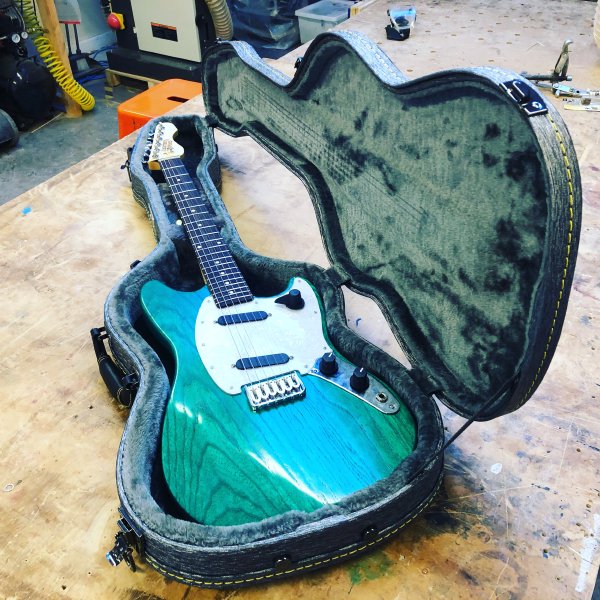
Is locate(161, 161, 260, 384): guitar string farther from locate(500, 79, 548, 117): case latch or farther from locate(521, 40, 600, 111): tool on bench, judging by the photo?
locate(521, 40, 600, 111): tool on bench

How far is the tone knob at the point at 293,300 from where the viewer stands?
43.8 inches

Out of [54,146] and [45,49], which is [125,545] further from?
[45,49]

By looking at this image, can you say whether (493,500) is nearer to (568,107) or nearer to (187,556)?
(187,556)

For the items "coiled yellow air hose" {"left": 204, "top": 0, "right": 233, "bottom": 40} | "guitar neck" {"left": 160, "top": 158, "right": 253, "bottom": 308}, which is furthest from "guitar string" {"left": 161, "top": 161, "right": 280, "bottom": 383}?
"coiled yellow air hose" {"left": 204, "top": 0, "right": 233, "bottom": 40}

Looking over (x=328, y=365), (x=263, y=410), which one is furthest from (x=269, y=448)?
(x=328, y=365)

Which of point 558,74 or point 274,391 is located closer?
point 274,391

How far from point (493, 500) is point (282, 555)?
376 mm

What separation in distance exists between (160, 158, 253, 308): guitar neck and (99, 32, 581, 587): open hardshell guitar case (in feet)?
0.22

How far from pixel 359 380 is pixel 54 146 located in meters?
2.62

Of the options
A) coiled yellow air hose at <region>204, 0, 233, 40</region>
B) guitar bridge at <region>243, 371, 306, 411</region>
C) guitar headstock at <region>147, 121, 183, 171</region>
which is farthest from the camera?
coiled yellow air hose at <region>204, 0, 233, 40</region>

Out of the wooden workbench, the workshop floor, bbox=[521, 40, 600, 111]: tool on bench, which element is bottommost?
the workshop floor

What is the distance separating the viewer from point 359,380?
0.93 metres

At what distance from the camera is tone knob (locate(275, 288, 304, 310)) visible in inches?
43.8

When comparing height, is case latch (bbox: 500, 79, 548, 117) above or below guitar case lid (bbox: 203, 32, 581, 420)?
above
